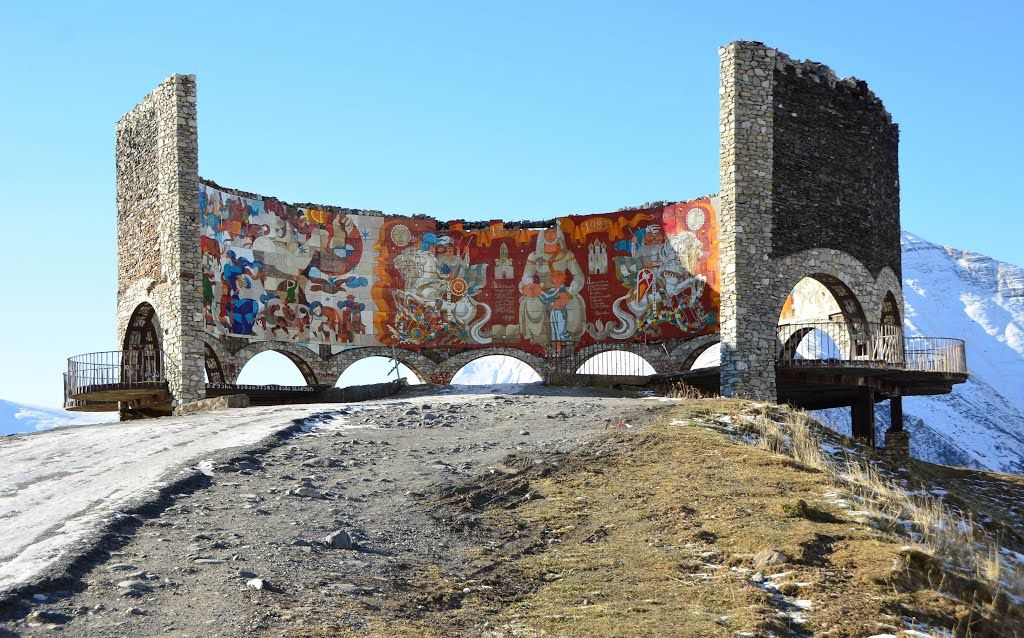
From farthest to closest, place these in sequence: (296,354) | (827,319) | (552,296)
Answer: (552,296) → (296,354) → (827,319)

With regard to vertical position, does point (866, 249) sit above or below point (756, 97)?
below

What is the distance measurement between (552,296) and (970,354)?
86.3m

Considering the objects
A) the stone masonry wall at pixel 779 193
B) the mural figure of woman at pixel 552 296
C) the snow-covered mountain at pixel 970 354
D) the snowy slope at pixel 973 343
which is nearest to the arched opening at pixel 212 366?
the mural figure of woman at pixel 552 296

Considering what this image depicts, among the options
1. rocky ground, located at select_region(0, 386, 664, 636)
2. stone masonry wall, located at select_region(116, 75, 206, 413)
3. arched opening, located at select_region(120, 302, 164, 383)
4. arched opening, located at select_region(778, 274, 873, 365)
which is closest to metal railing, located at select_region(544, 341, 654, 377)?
arched opening, located at select_region(778, 274, 873, 365)

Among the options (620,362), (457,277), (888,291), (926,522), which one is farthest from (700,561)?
(457,277)

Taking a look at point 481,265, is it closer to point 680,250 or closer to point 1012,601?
point 680,250

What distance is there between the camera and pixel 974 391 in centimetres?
9819

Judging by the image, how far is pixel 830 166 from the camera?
2886 centimetres

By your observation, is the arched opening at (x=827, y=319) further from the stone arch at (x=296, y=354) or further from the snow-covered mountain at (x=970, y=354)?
the snow-covered mountain at (x=970, y=354)

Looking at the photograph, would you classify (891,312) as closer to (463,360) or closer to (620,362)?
(620,362)

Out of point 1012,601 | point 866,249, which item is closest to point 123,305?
point 866,249

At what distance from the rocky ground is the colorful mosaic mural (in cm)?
1593

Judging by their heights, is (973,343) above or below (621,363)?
above

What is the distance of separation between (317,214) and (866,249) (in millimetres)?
16626
